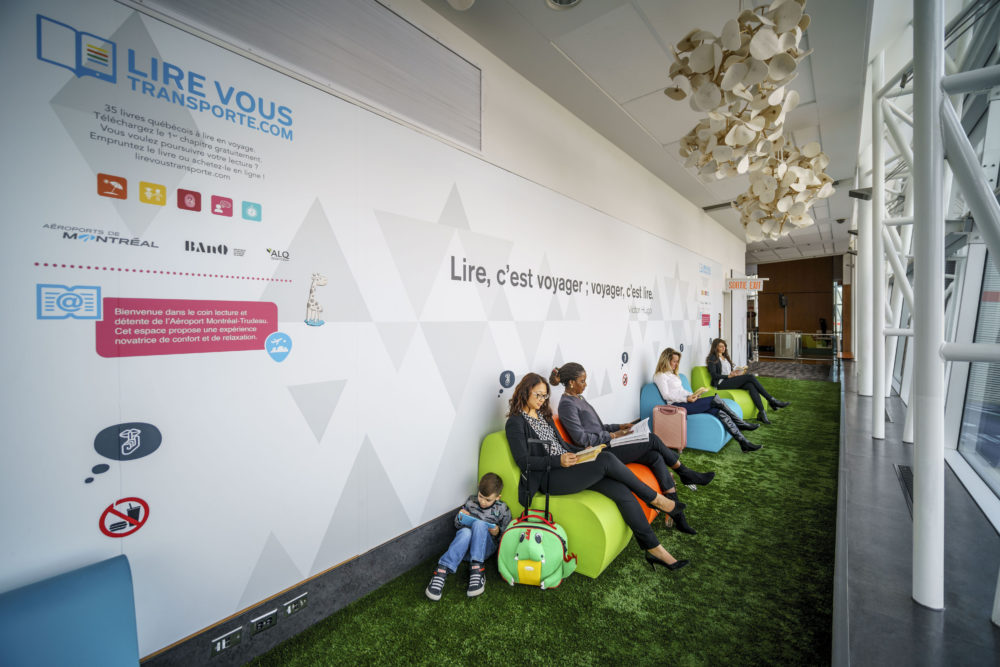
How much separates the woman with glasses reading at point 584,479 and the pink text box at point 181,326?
6.21ft

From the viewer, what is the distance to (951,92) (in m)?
1.37

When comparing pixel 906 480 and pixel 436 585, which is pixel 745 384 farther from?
pixel 436 585

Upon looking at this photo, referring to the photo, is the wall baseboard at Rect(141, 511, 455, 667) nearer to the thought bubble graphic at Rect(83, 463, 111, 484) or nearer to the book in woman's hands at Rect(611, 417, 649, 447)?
the thought bubble graphic at Rect(83, 463, 111, 484)

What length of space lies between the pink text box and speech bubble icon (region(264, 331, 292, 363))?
0.03 m

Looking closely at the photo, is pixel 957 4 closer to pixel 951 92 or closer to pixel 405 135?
pixel 951 92

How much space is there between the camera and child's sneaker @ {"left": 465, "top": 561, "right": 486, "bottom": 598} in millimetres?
2477

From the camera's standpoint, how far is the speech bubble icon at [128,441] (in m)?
1.67

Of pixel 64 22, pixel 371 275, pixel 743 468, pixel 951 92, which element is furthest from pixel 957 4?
pixel 64 22

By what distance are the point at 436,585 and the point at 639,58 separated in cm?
461

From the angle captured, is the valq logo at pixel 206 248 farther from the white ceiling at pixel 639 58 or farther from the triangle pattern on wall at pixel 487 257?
the white ceiling at pixel 639 58

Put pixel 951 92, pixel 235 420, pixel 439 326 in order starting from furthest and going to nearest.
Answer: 1. pixel 439 326
2. pixel 235 420
3. pixel 951 92

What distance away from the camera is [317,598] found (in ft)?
7.62

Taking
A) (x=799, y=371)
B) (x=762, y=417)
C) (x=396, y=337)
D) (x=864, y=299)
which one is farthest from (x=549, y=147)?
(x=799, y=371)

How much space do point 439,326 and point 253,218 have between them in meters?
1.40
